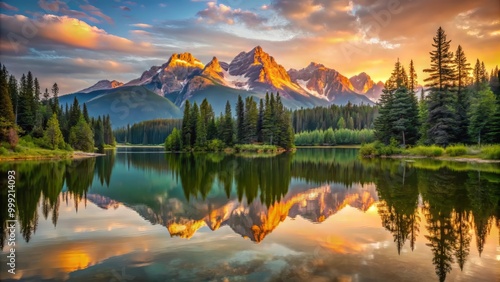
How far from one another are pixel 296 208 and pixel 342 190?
8.16 meters

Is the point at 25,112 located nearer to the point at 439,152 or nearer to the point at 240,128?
the point at 240,128

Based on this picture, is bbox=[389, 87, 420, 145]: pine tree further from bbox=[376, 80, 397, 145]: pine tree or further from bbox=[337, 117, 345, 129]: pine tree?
bbox=[337, 117, 345, 129]: pine tree

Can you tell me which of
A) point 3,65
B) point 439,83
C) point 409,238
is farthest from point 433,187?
point 3,65

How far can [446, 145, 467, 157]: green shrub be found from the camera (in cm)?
5616

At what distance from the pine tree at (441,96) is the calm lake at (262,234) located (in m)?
37.7

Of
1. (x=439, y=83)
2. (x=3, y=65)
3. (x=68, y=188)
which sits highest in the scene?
(x=3, y=65)

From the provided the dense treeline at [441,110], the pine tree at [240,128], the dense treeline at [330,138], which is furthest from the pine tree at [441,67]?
the dense treeline at [330,138]

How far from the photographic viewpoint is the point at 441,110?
62438 millimetres

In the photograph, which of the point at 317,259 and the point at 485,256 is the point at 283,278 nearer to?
the point at 317,259

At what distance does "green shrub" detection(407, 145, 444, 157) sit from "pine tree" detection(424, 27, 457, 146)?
227cm

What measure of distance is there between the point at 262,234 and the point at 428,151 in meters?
54.4

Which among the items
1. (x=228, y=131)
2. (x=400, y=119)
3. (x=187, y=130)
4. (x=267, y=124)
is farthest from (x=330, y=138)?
(x=400, y=119)

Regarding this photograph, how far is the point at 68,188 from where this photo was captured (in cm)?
2953

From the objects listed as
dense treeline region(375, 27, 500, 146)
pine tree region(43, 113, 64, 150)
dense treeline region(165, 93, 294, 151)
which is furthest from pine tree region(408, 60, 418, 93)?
pine tree region(43, 113, 64, 150)
